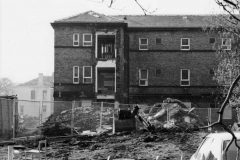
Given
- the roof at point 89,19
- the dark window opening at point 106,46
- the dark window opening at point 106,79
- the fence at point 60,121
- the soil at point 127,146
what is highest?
the roof at point 89,19

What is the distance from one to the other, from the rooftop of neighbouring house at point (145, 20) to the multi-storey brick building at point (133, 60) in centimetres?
10

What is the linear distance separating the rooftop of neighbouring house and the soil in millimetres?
22748

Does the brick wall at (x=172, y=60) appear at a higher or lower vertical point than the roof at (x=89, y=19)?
lower

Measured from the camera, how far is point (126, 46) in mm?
49312

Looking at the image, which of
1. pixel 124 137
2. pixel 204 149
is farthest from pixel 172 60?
pixel 204 149

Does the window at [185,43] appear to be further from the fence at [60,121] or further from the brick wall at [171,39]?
the fence at [60,121]

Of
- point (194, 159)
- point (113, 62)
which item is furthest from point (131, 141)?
point (113, 62)

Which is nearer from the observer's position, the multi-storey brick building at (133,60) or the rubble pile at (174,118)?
the rubble pile at (174,118)

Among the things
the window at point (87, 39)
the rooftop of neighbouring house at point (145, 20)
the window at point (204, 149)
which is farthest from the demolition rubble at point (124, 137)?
the rooftop of neighbouring house at point (145, 20)

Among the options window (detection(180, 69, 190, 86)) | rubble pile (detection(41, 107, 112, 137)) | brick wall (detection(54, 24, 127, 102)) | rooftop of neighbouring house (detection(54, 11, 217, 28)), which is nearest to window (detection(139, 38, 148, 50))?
rooftop of neighbouring house (detection(54, 11, 217, 28))

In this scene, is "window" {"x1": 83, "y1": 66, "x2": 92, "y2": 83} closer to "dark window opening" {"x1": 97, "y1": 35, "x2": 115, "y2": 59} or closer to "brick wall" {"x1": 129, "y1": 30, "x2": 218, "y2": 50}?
"dark window opening" {"x1": 97, "y1": 35, "x2": 115, "y2": 59}

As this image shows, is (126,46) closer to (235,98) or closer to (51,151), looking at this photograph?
(235,98)

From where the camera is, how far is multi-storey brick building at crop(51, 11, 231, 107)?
4794cm

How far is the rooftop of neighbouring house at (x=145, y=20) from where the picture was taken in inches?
1907
